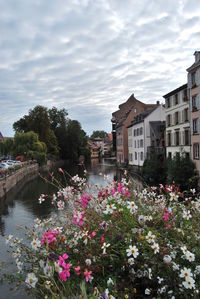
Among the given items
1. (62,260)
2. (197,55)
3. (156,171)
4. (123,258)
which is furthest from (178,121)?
(62,260)

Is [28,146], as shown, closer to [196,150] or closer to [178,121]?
[178,121]

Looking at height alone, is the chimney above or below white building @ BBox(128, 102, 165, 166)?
above

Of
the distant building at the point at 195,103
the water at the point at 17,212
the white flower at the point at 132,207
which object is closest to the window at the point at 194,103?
the distant building at the point at 195,103

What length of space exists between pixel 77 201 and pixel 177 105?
25.6m

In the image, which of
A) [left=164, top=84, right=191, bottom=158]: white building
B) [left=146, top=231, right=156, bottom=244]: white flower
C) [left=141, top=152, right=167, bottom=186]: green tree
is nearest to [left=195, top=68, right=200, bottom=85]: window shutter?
[left=164, top=84, right=191, bottom=158]: white building

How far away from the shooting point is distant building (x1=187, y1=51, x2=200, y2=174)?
78.0 ft

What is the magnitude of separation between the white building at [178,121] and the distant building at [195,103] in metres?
1.08

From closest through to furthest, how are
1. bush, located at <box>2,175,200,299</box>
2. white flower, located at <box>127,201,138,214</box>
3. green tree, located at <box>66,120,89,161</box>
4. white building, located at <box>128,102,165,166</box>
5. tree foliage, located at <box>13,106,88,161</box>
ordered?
bush, located at <box>2,175,200,299</box> → white flower, located at <box>127,201,138,214</box> → white building, located at <box>128,102,165,166</box> → tree foliage, located at <box>13,106,88,161</box> → green tree, located at <box>66,120,89,161</box>

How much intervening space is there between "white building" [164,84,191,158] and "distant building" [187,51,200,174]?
108cm

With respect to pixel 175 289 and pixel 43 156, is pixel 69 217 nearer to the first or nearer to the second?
pixel 175 289

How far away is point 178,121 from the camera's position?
28609 mm

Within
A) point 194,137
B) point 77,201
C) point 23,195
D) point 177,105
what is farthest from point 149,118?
point 77,201

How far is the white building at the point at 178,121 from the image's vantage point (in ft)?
87.1

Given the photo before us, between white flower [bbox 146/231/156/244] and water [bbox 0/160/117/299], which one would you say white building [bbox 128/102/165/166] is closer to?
water [bbox 0/160/117/299]
